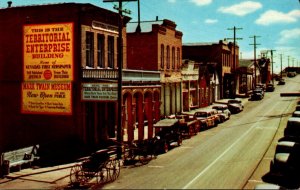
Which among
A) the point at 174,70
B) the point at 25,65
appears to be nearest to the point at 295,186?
the point at 25,65

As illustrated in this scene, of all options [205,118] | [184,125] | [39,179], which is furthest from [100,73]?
[205,118]

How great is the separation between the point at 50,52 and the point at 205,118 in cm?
1702

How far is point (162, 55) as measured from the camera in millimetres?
46719

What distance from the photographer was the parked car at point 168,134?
29000 mm

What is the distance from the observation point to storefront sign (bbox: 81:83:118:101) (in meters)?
27.8

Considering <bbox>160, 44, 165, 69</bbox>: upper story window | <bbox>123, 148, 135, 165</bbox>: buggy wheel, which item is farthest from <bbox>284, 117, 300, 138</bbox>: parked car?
<bbox>160, 44, 165, 69</bbox>: upper story window

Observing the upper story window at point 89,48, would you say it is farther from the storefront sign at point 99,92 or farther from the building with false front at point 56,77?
the storefront sign at point 99,92

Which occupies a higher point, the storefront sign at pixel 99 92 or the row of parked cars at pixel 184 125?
the storefront sign at pixel 99 92

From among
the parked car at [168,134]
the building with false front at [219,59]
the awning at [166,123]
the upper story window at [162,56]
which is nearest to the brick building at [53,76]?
the awning at [166,123]

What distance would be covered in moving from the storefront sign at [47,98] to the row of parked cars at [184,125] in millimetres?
6467

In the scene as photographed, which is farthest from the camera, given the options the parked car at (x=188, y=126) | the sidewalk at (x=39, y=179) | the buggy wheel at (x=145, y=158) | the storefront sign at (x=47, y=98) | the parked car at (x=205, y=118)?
the parked car at (x=205, y=118)

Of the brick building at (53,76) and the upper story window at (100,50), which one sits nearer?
the brick building at (53,76)

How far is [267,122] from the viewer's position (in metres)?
44.8

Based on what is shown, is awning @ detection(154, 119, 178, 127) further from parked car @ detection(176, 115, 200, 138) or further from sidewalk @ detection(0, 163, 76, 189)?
sidewalk @ detection(0, 163, 76, 189)
